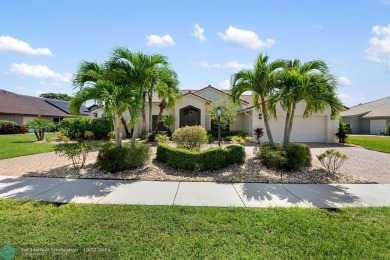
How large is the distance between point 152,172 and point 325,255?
6.22 meters

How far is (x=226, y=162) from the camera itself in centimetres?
934

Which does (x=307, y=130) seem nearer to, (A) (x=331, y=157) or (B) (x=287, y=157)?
(A) (x=331, y=157)

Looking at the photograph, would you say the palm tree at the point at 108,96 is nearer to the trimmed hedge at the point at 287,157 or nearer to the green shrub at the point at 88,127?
the trimmed hedge at the point at 287,157

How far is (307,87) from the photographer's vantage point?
30.5 ft

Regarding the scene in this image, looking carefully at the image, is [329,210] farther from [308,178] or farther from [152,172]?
[152,172]

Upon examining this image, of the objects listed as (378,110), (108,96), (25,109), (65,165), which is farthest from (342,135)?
(25,109)

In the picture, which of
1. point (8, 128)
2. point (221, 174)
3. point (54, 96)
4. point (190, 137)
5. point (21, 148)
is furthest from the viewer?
point (54, 96)

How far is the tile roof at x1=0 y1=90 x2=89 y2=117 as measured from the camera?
34.2 metres

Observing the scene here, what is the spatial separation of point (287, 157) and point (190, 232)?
6.08m

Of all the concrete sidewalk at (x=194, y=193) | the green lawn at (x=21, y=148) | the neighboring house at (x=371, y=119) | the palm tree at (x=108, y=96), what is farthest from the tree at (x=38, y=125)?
the neighboring house at (x=371, y=119)

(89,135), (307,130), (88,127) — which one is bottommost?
(89,135)

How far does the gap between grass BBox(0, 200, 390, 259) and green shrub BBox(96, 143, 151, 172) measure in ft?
10.8

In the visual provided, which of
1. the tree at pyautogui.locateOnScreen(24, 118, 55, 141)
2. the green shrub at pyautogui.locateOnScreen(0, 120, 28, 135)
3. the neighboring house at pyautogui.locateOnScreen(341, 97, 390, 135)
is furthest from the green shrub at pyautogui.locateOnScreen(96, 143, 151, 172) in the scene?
the neighboring house at pyautogui.locateOnScreen(341, 97, 390, 135)

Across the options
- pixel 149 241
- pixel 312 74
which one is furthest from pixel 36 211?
pixel 312 74
